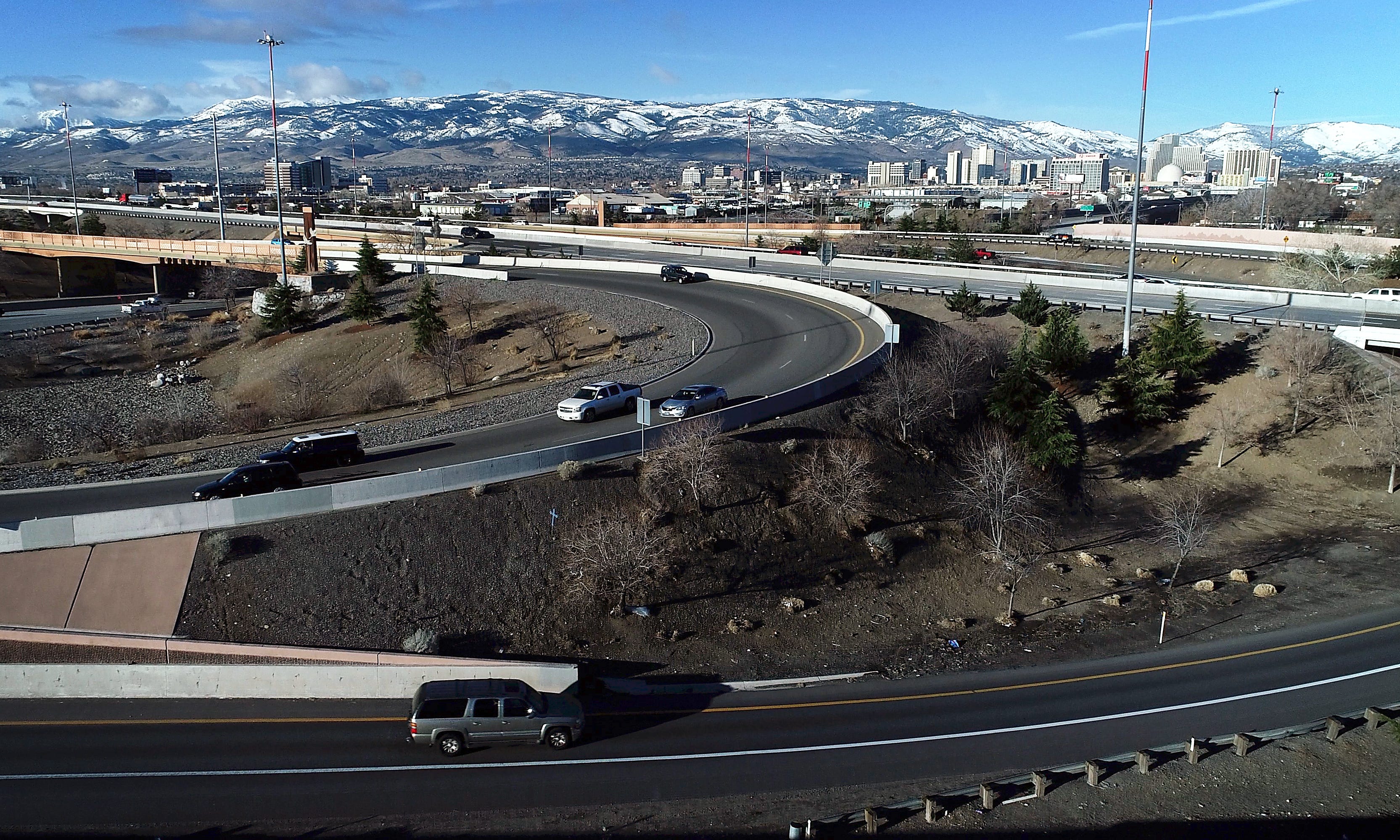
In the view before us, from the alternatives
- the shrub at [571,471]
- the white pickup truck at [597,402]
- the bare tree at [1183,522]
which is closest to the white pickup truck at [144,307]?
the white pickup truck at [597,402]

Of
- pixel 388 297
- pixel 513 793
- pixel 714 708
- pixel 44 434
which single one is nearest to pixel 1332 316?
pixel 714 708

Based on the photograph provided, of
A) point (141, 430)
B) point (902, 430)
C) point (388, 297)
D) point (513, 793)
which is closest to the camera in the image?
point (513, 793)

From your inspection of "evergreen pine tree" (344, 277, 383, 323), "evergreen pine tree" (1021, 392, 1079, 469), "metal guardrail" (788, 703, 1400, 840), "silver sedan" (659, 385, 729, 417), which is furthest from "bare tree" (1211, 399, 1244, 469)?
"evergreen pine tree" (344, 277, 383, 323)

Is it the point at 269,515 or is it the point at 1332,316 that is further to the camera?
the point at 1332,316

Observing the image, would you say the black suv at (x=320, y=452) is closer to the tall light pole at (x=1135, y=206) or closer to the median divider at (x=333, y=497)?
the median divider at (x=333, y=497)

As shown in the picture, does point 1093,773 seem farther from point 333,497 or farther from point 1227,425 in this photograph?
point 1227,425

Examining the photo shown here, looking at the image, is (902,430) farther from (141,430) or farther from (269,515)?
(141,430)

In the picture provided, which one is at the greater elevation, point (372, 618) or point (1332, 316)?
point (1332, 316)

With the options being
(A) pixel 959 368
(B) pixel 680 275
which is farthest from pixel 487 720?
(B) pixel 680 275
